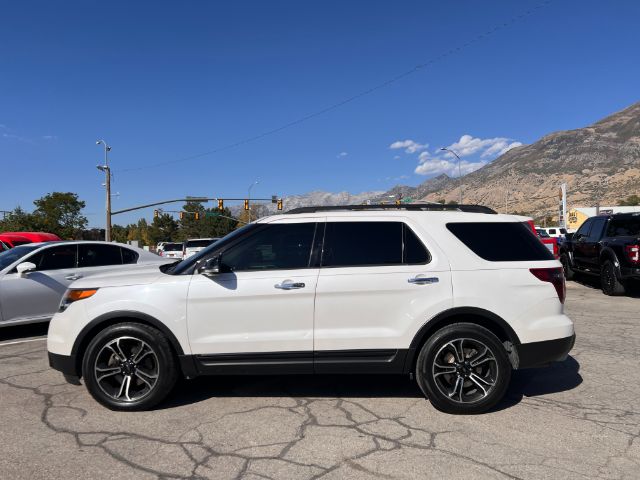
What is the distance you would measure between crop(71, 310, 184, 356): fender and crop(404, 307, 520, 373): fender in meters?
2.00

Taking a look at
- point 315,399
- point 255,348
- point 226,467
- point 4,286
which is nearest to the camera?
point 226,467

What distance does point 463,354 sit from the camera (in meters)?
4.12

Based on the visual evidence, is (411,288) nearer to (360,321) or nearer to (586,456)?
(360,321)

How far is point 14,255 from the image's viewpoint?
7.51 meters

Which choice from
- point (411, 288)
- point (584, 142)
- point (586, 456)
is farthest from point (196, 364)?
point (584, 142)

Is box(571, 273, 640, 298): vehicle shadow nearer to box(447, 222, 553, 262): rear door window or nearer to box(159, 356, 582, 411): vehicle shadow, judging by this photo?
box(159, 356, 582, 411): vehicle shadow

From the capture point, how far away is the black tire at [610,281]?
1059 cm

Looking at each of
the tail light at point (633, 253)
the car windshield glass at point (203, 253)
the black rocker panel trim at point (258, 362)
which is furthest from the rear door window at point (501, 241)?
the tail light at point (633, 253)

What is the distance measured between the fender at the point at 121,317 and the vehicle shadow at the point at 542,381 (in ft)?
9.55

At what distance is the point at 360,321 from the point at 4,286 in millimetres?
5684

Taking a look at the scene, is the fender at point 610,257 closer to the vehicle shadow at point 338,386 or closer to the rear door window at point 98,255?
the vehicle shadow at point 338,386

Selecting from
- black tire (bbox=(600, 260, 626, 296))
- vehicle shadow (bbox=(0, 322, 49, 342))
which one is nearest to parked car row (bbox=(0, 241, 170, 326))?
vehicle shadow (bbox=(0, 322, 49, 342))

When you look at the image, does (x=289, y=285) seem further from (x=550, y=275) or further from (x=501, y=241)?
(x=550, y=275)

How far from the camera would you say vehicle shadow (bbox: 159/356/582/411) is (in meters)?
4.55
